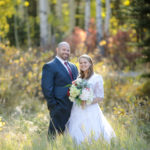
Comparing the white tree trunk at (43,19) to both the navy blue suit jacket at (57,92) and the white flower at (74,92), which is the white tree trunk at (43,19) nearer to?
the navy blue suit jacket at (57,92)

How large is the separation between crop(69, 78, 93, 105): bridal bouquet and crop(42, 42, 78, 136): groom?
0.32 metres

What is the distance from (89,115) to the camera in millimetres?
4113

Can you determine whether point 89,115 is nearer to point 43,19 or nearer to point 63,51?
point 63,51

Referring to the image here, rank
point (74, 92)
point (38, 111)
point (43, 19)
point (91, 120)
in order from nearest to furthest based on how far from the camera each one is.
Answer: point (74, 92)
point (91, 120)
point (38, 111)
point (43, 19)

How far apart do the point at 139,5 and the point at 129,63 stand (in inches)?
306

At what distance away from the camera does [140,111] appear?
212 inches

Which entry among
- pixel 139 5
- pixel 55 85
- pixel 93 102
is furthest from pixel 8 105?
pixel 139 5

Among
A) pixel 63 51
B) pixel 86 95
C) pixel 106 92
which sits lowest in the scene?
pixel 106 92

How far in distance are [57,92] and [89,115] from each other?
67 centimetres

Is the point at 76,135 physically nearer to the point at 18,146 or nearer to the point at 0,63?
the point at 18,146

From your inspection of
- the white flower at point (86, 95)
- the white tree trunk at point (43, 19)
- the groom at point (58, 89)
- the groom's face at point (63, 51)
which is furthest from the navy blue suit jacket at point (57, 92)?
the white tree trunk at point (43, 19)

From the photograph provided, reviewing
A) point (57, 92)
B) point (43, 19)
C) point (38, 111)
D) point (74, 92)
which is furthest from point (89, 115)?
point (43, 19)

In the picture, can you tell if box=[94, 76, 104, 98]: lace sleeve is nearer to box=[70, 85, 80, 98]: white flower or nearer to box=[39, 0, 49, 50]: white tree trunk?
box=[70, 85, 80, 98]: white flower

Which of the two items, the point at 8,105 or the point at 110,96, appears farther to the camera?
the point at 110,96
